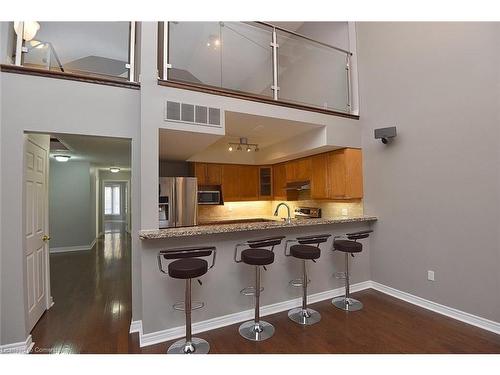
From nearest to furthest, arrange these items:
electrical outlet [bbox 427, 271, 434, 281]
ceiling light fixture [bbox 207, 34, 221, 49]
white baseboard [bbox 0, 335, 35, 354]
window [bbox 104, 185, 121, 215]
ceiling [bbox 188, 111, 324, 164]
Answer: white baseboard [bbox 0, 335, 35, 354] → electrical outlet [bbox 427, 271, 434, 281] → ceiling [bbox 188, 111, 324, 164] → ceiling light fixture [bbox 207, 34, 221, 49] → window [bbox 104, 185, 121, 215]

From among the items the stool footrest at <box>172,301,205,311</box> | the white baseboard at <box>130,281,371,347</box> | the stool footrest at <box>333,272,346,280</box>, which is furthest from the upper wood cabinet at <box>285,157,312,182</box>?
the stool footrest at <box>172,301,205,311</box>

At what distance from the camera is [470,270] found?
8.82 feet

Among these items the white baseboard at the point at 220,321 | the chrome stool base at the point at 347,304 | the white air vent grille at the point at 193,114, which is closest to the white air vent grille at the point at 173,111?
the white air vent grille at the point at 193,114

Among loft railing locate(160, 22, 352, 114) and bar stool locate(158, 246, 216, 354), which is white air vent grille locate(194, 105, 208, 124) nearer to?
loft railing locate(160, 22, 352, 114)

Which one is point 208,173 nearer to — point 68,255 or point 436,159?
point 436,159

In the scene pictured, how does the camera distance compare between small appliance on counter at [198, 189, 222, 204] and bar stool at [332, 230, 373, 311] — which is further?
small appliance on counter at [198, 189, 222, 204]

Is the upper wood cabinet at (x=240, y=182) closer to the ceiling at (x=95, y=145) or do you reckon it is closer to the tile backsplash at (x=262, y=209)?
the tile backsplash at (x=262, y=209)

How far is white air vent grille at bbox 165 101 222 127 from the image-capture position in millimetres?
2582

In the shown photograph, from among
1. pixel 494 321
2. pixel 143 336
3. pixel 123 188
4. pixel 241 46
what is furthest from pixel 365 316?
pixel 123 188

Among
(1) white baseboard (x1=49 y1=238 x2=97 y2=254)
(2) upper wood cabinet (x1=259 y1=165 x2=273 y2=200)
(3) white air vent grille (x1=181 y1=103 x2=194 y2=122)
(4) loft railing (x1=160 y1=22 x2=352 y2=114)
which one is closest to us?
(3) white air vent grille (x1=181 y1=103 x2=194 y2=122)

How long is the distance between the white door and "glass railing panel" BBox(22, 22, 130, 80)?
2.90ft

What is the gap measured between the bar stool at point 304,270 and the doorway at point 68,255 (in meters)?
2.05

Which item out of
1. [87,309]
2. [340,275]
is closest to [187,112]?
[87,309]

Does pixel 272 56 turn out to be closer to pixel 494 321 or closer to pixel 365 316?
pixel 365 316
